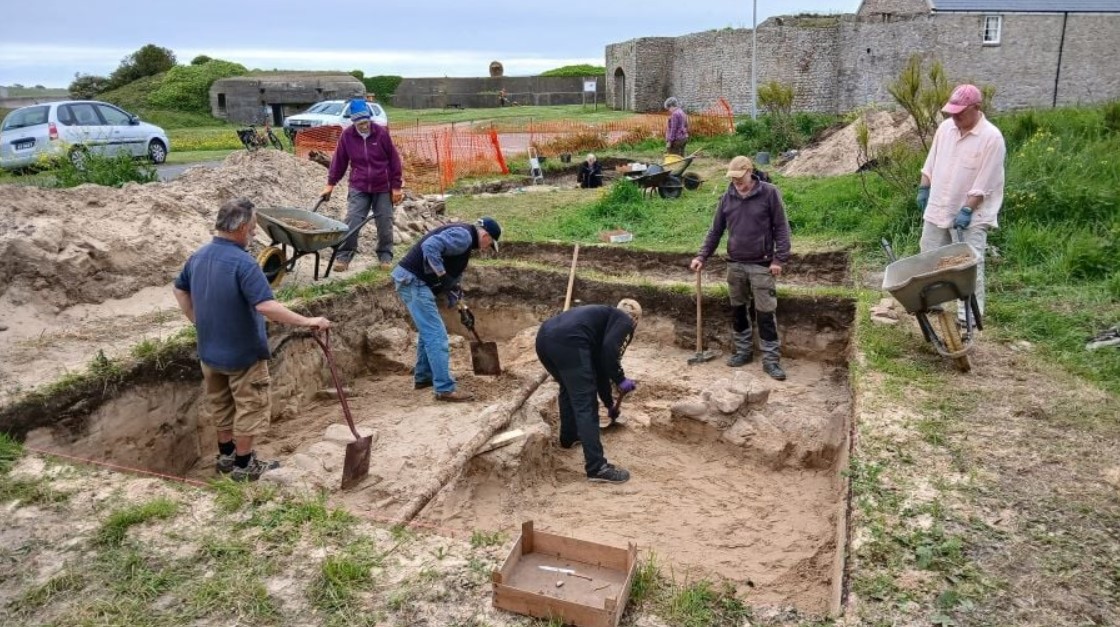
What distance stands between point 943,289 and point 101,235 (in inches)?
286

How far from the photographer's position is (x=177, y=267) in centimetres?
748

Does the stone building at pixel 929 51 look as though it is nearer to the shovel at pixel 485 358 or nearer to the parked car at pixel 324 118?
the parked car at pixel 324 118

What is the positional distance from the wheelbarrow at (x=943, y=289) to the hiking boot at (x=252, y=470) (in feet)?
14.2

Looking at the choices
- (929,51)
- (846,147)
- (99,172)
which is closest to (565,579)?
(99,172)

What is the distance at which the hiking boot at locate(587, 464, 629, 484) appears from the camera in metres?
5.27

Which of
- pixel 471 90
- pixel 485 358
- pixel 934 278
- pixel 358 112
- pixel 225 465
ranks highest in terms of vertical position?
pixel 471 90

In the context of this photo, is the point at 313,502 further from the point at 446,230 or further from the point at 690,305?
the point at 690,305

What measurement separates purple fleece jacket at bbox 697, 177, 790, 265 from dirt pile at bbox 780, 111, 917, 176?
8299 millimetres

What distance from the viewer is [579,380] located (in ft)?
16.6

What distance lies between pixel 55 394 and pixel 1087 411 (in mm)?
6536

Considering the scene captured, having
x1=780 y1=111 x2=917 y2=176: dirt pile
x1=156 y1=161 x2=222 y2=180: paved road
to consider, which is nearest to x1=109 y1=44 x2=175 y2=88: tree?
x1=156 y1=161 x2=222 y2=180: paved road

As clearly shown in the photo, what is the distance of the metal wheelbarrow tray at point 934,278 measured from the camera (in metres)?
5.03

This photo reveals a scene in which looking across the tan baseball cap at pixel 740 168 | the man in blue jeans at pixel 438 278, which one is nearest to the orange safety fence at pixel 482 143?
the man in blue jeans at pixel 438 278

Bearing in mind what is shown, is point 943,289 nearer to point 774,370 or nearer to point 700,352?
point 774,370
